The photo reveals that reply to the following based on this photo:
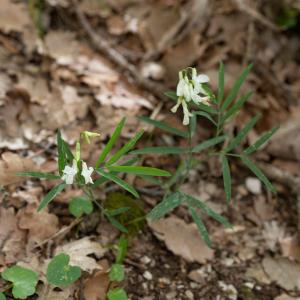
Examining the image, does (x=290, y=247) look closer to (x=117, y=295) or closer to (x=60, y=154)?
(x=117, y=295)

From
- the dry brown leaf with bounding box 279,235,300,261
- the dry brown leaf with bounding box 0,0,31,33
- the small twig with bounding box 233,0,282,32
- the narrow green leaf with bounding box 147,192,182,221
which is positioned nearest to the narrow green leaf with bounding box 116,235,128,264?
the narrow green leaf with bounding box 147,192,182,221

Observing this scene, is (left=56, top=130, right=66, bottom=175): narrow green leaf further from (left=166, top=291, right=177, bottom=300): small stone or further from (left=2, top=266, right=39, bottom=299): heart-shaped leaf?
(left=166, top=291, right=177, bottom=300): small stone

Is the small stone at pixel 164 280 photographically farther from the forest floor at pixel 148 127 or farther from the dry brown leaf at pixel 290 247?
the dry brown leaf at pixel 290 247

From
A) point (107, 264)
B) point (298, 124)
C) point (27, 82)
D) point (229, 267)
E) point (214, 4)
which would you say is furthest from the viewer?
point (214, 4)

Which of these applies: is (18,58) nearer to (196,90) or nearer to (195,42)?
(195,42)

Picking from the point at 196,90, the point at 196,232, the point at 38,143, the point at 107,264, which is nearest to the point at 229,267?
the point at 196,232

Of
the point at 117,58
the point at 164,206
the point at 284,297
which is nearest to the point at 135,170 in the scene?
the point at 164,206
